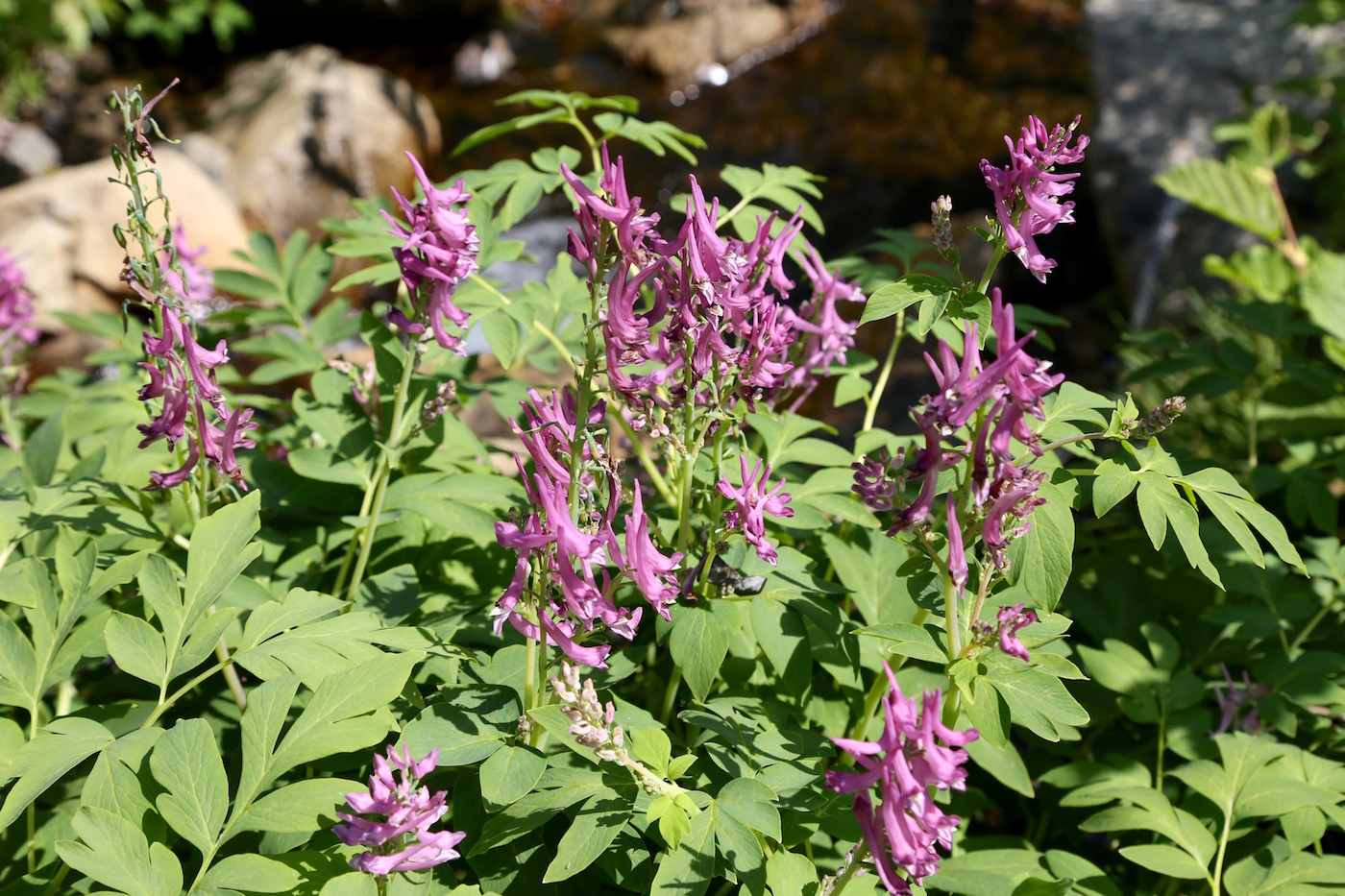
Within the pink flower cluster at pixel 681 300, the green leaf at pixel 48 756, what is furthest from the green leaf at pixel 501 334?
the green leaf at pixel 48 756

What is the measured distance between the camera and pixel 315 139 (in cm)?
995

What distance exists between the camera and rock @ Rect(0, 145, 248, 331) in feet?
25.9

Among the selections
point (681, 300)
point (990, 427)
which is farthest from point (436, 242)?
point (990, 427)

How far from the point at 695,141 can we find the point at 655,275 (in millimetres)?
1204

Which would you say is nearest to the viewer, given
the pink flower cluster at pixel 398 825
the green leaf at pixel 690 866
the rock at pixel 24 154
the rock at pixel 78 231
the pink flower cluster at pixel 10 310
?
the pink flower cluster at pixel 398 825

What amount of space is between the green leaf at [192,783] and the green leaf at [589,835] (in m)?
0.66

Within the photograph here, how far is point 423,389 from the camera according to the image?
8.57ft

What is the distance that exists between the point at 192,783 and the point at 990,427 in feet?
5.58

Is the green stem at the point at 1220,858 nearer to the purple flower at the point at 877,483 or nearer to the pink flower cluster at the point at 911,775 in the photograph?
the pink flower cluster at the point at 911,775

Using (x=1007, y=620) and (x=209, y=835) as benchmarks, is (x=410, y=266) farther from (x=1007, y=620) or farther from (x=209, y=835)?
(x=1007, y=620)

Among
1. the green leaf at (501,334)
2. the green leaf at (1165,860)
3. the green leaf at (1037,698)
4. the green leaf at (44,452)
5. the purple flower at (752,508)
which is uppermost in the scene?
the green leaf at (501,334)

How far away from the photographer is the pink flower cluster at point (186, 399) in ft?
7.14

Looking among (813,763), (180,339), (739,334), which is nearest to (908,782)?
(813,763)

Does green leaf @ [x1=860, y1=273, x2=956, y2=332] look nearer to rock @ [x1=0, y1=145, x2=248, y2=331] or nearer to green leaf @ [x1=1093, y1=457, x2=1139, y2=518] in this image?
green leaf @ [x1=1093, y1=457, x2=1139, y2=518]
